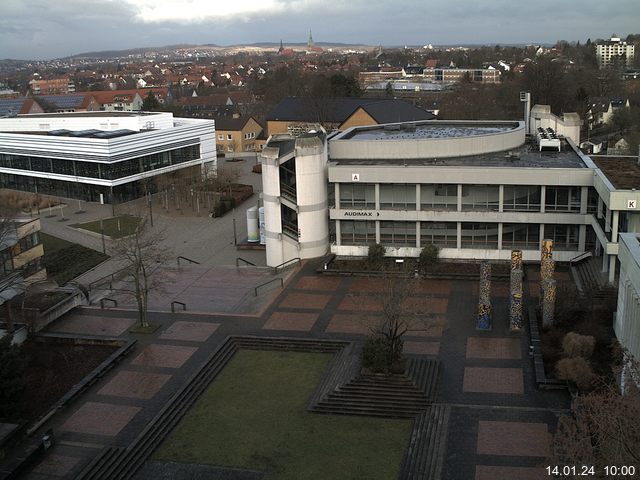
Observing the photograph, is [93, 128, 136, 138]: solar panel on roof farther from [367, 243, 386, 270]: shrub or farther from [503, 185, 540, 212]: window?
[503, 185, 540, 212]: window

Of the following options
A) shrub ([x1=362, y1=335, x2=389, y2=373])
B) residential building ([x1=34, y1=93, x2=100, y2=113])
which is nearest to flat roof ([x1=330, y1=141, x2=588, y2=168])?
shrub ([x1=362, y1=335, x2=389, y2=373])

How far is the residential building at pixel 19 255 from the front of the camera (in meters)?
31.2

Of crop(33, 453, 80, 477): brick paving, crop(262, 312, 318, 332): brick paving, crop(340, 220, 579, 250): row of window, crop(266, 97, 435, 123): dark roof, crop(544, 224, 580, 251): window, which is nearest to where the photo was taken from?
crop(33, 453, 80, 477): brick paving

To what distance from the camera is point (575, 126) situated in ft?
153

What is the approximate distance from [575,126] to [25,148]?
47.1 metres

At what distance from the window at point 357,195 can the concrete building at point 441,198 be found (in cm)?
5

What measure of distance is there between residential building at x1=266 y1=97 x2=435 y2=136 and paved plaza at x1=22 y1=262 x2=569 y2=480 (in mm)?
41716

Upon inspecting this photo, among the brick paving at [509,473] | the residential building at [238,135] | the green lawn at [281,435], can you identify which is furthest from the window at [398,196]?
the residential building at [238,135]

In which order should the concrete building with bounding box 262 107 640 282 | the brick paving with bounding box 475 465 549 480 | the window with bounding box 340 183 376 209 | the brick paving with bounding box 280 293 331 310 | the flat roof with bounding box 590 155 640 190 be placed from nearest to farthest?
the brick paving with bounding box 475 465 549 480
the brick paving with bounding box 280 293 331 310
the flat roof with bounding box 590 155 640 190
the concrete building with bounding box 262 107 640 282
the window with bounding box 340 183 376 209

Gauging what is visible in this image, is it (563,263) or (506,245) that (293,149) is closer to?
(506,245)

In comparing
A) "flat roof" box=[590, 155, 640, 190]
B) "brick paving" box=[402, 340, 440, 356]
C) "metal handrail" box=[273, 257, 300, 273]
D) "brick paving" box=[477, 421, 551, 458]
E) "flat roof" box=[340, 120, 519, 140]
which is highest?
"flat roof" box=[340, 120, 519, 140]

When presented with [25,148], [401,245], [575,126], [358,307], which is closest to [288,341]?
[358,307]

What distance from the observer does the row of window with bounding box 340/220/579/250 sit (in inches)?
1442

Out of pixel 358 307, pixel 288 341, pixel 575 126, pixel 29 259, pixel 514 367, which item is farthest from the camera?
pixel 575 126
